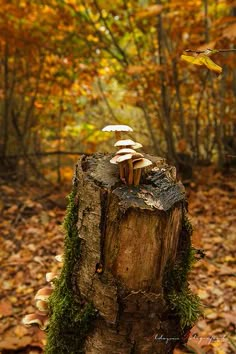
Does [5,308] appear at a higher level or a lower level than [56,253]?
lower

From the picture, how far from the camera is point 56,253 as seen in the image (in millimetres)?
4805

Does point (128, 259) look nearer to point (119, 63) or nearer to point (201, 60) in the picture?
point (201, 60)

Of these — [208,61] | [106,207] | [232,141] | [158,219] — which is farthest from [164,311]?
[232,141]

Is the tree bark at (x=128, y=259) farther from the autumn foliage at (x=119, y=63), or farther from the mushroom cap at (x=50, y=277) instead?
the autumn foliage at (x=119, y=63)

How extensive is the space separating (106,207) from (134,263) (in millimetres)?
261

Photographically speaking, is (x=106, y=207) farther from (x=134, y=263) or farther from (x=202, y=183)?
(x=202, y=183)

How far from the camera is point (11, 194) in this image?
6426mm

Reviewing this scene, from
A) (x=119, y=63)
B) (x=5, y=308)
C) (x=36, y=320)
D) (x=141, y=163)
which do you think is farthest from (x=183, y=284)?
(x=119, y=63)

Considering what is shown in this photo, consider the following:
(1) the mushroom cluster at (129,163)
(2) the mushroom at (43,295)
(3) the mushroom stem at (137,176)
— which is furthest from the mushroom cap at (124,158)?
(2) the mushroom at (43,295)

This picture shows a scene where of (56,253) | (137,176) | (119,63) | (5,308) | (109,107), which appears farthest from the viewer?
(119,63)

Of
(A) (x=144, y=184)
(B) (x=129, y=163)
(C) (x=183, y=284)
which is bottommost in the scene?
(C) (x=183, y=284)

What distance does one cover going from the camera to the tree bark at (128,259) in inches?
61.3

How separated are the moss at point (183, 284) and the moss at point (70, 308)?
0.36m

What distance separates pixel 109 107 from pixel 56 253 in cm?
333
